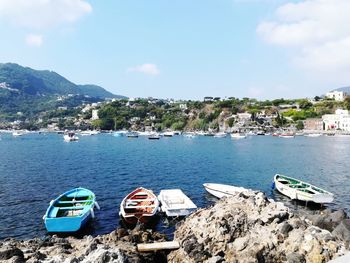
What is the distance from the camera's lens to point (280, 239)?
2028 centimetres

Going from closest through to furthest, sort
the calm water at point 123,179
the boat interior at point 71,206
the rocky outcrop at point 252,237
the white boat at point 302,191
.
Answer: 1. the rocky outcrop at point 252,237
2. the boat interior at point 71,206
3. the calm water at point 123,179
4. the white boat at point 302,191

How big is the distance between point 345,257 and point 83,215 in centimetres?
2554

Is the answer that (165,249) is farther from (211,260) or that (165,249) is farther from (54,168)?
(54,168)

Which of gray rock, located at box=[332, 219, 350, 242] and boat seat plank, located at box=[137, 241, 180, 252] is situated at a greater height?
gray rock, located at box=[332, 219, 350, 242]

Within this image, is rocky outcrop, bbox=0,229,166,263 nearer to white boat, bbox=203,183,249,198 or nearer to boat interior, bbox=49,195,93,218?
boat interior, bbox=49,195,93,218

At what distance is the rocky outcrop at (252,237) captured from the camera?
18750 mm

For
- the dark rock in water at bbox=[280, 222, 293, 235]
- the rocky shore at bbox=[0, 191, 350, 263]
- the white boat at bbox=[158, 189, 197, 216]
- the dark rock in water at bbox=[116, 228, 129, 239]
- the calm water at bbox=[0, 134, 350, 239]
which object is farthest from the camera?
the calm water at bbox=[0, 134, 350, 239]

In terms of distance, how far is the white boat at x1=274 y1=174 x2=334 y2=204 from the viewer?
37.7 meters

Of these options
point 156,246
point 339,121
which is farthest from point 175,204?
point 339,121

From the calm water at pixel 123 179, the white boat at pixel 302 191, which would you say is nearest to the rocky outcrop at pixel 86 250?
the calm water at pixel 123 179

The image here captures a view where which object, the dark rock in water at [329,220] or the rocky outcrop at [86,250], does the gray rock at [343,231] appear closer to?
the dark rock in water at [329,220]

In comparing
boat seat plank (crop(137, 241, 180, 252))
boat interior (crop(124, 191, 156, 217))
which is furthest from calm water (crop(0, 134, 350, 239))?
boat seat plank (crop(137, 241, 180, 252))

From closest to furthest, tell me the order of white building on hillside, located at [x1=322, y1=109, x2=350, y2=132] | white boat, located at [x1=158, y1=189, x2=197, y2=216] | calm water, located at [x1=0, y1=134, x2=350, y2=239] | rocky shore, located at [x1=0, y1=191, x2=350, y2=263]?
rocky shore, located at [x1=0, y1=191, x2=350, y2=263]
white boat, located at [x1=158, y1=189, x2=197, y2=216]
calm water, located at [x1=0, y1=134, x2=350, y2=239]
white building on hillside, located at [x1=322, y1=109, x2=350, y2=132]

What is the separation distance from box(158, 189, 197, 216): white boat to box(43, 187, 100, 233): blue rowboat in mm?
6784
